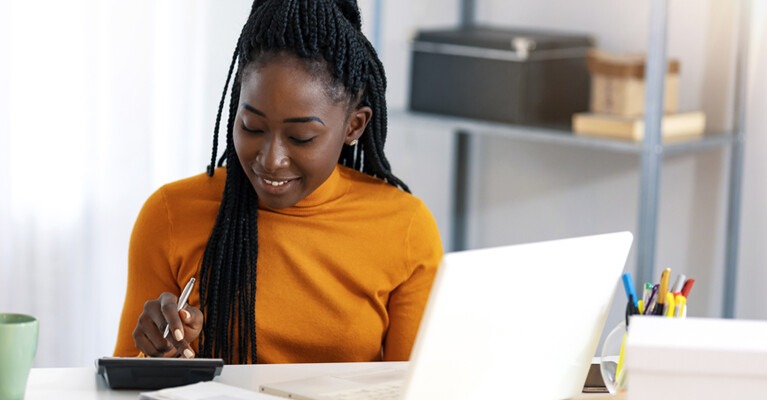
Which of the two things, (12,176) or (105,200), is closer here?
(12,176)

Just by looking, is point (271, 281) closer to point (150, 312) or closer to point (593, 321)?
point (150, 312)

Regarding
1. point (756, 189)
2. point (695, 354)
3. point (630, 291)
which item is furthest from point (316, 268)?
point (756, 189)

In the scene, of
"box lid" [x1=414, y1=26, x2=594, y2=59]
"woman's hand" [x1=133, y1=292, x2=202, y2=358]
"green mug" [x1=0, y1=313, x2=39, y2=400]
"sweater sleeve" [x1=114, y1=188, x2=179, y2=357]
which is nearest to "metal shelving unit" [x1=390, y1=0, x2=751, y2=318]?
"box lid" [x1=414, y1=26, x2=594, y2=59]

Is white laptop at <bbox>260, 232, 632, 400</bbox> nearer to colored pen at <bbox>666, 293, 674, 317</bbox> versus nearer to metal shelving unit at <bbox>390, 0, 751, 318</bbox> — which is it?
colored pen at <bbox>666, 293, 674, 317</bbox>

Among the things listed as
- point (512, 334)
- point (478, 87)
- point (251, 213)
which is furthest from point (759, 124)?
point (512, 334)

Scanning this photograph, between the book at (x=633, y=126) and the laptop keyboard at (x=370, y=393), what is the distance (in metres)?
1.39

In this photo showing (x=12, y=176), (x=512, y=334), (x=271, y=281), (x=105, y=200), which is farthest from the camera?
(x=105, y=200)

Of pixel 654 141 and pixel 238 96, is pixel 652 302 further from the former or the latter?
pixel 654 141

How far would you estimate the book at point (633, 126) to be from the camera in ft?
7.57

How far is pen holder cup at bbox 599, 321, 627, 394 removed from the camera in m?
1.11

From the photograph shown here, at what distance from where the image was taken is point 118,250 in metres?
2.31

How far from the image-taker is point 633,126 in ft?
7.55

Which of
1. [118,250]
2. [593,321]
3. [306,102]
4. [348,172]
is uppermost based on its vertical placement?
[306,102]

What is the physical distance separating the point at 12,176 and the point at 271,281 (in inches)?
40.0
